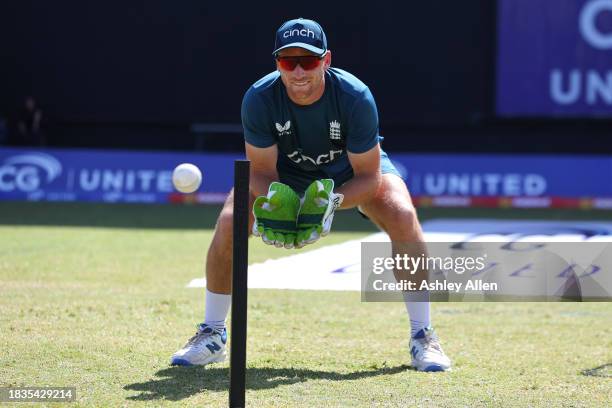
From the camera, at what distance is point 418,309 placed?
636 cm

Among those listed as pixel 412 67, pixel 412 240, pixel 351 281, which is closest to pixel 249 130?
pixel 412 240

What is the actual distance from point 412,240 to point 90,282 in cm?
385

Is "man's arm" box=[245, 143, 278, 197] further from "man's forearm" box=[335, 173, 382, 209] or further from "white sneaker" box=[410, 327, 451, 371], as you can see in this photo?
"white sneaker" box=[410, 327, 451, 371]

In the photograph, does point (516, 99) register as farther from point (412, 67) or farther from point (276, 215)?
point (276, 215)

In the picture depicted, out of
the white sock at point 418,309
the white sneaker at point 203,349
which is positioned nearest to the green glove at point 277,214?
the white sneaker at point 203,349

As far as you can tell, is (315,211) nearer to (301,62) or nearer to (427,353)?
(301,62)

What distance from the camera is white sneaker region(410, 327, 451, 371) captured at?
606 cm

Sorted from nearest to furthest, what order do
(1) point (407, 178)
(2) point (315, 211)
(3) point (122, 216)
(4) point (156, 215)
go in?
(2) point (315, 211)
(3) point (122, 216)
(4) point (156, 215)
(1) point (407, 178)

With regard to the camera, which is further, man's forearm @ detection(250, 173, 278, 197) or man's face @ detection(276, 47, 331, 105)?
man's forearm @ detection(250, 173, 278, 197)

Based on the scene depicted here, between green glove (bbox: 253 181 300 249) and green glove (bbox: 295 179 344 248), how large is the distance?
5cm

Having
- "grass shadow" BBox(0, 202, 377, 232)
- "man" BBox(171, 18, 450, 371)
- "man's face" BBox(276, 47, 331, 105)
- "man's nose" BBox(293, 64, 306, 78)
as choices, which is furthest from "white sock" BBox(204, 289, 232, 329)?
"grass shadow" BBox(0, 202, 377, 232)

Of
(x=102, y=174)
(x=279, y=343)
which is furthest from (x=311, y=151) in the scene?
(x=102, y=174)

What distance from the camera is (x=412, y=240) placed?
6.32 m

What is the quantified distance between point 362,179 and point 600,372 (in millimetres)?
1781
